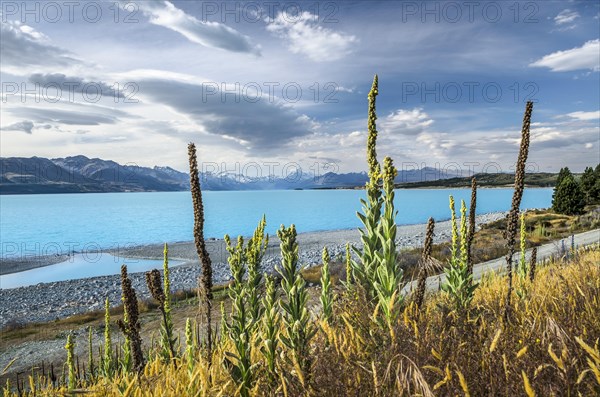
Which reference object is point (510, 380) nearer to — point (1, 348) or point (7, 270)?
point (1, 348)

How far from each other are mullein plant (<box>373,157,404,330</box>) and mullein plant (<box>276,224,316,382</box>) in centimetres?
101

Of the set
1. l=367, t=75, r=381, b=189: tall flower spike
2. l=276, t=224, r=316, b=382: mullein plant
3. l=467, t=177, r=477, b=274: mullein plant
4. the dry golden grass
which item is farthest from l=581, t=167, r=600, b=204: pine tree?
l=276, t=224, r=316, b=382: mullein plant

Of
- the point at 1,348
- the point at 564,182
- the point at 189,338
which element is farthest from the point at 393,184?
the point at 564,182

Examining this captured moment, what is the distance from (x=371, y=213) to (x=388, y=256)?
1.91ft

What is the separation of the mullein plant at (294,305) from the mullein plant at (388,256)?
1007 millimetres

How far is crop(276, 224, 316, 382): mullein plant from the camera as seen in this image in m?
3.86

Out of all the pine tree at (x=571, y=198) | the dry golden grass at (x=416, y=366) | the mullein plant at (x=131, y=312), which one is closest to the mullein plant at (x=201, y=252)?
the dry golden grass at (x=416, y=366)

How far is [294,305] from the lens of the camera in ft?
13.1

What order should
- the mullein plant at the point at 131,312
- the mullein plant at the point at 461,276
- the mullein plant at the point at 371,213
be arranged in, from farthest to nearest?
the mullein plant at the point at 461,276 < the mullein plant at the point at 371,213 < the mullein plant at the point at 131,312

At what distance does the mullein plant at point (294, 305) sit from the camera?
386cm

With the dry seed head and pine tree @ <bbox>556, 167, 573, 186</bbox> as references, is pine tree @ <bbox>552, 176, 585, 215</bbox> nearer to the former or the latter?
pine tree @ <bbox>556, 167, 573, 186</bbox>

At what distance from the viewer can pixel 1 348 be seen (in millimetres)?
19750

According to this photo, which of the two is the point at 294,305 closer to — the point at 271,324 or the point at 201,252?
the point at 271,324

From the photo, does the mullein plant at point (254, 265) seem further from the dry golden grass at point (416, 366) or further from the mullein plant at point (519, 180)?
the mullein plant at point (519, 180)
